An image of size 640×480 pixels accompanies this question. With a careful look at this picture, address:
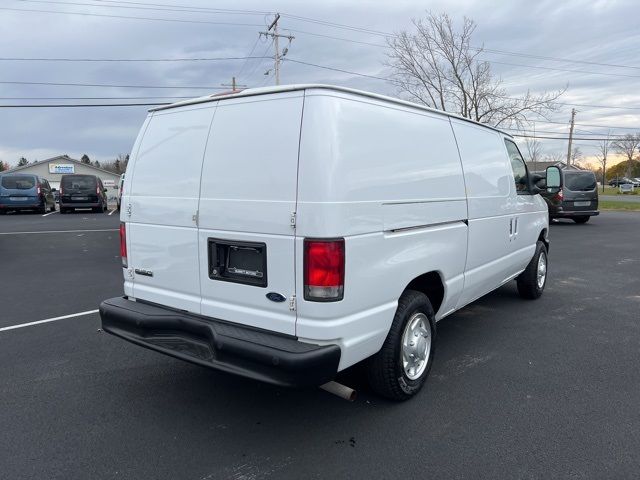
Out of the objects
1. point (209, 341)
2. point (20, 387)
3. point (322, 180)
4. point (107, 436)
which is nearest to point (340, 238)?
point (322, 180)

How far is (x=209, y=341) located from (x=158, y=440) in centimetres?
69

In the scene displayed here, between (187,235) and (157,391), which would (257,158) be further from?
(157,391)

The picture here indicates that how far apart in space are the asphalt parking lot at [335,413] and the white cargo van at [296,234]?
1.57 ft

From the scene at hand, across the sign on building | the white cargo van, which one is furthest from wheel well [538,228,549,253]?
the sign on building

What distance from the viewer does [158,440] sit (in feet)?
10.2

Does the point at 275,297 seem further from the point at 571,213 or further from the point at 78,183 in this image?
the point at 78,183

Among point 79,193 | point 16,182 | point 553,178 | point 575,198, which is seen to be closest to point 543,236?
point 553,178

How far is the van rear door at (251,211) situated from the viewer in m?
2.92

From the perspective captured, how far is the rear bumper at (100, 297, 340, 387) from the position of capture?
9.06ft

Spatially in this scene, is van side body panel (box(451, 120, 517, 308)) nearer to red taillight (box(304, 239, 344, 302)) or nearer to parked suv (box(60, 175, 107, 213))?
red taillight (box(304, 239, 344, 302))

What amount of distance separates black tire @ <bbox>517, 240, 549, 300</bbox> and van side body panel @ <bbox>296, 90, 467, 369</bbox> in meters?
3.13

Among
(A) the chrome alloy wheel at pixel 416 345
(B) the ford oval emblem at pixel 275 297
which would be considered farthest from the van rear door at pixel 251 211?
(A) the chrome alloy wheel at pixel 416 345

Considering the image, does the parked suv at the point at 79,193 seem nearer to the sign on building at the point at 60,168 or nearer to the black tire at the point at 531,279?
the black tire at the point at 531,279

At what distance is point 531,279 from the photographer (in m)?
6.41
